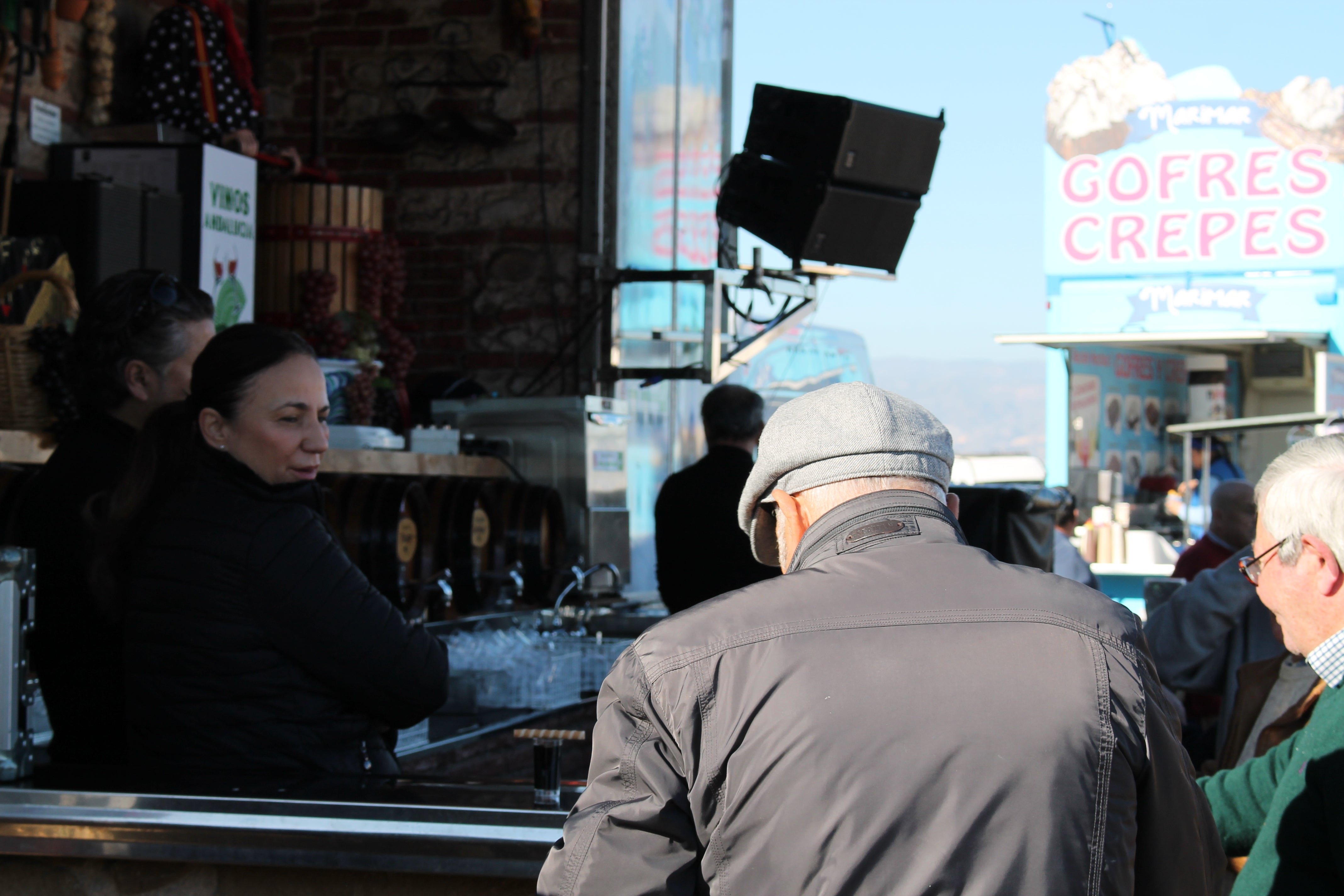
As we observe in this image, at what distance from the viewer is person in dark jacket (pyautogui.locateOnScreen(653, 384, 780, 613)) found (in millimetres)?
3852

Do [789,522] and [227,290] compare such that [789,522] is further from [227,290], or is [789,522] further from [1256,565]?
[227,290]

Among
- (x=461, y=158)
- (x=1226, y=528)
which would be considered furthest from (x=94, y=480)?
(x=461, y=158)

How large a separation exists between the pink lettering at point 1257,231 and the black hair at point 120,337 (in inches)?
472

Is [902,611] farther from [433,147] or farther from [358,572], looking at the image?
[433,147]

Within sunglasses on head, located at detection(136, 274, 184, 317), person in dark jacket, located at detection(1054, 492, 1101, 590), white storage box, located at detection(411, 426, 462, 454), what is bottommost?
person in dark jacket, located at detection(1054, 492, 1101, 590)

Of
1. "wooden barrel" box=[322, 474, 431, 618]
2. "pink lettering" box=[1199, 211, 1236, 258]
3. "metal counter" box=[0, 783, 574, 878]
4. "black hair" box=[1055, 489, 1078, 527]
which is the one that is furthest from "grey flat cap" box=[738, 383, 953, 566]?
"pink lettering" box=[1199, 211, 1236, 258]

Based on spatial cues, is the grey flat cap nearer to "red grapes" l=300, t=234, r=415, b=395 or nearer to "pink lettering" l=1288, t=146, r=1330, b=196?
"red grapes" l=300, t=234, r=415, b=395

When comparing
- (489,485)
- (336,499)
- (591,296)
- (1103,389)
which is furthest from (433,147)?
(1103,389)

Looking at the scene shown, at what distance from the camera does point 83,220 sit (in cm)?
434

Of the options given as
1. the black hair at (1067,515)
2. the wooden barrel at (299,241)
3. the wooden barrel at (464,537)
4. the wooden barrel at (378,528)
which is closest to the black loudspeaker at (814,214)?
the black hair at (1067,515)

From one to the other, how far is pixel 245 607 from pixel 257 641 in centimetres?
5

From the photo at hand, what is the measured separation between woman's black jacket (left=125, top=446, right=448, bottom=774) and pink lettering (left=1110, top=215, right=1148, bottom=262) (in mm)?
11937

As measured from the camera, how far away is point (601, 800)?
1.20 metres

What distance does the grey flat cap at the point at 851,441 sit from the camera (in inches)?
49.8
